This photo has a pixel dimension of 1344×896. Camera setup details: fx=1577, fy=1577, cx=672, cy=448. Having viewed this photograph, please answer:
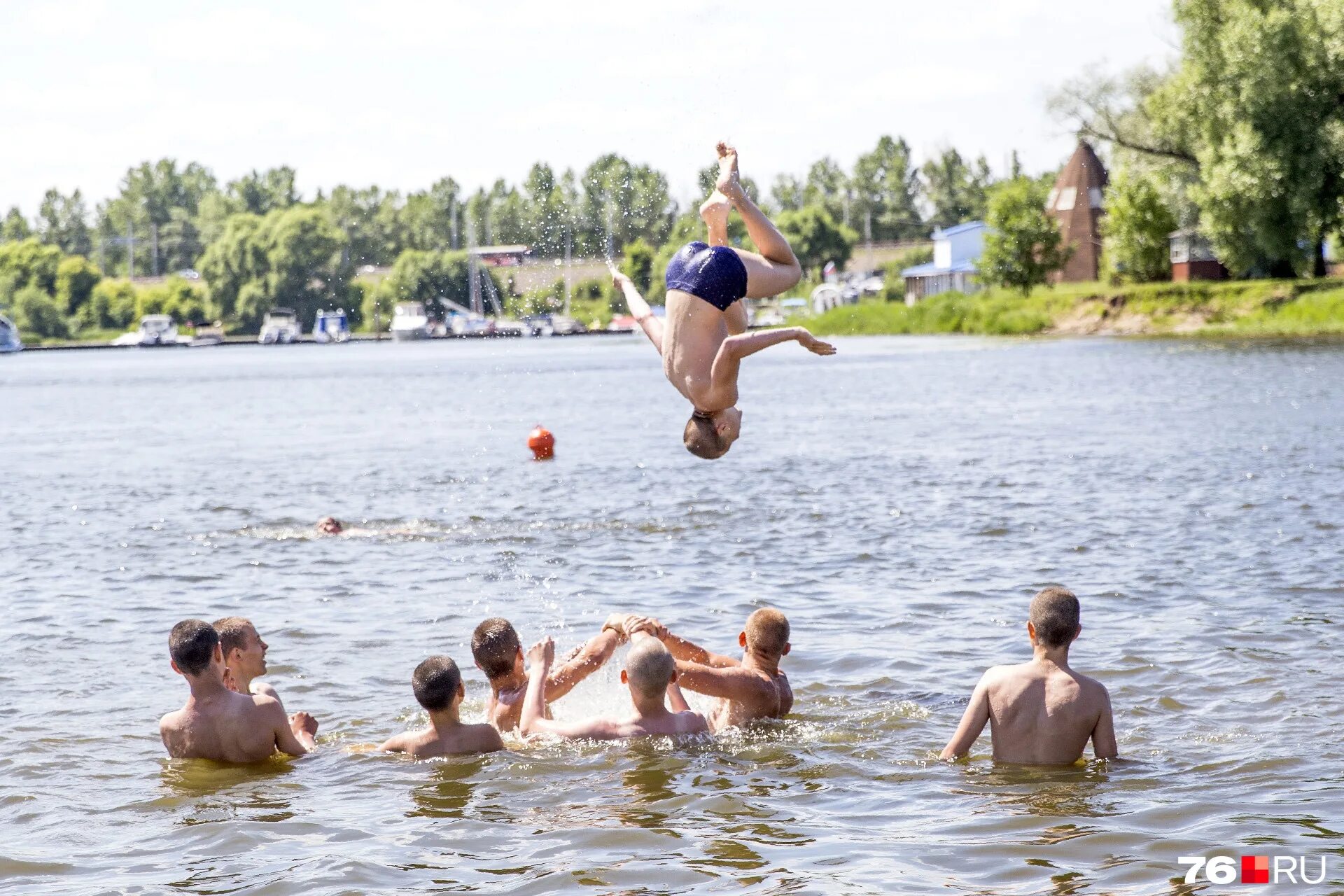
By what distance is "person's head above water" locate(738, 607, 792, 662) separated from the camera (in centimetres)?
1087

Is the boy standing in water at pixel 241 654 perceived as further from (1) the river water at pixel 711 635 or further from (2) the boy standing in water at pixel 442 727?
(2) the boy standing in water at pixel 442 727

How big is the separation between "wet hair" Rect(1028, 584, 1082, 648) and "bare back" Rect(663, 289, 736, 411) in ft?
8.44

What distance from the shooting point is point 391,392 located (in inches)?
2489

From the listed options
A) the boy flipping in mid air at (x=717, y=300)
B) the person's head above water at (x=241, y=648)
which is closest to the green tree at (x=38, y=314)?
the person's head above water at (x=241, y=648)

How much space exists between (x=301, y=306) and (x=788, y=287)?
149356mm

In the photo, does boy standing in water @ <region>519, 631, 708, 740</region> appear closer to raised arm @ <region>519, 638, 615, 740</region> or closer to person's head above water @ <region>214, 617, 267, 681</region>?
raised arm @ <region>519, 638, 615, 740</region>

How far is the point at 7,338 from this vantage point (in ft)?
476

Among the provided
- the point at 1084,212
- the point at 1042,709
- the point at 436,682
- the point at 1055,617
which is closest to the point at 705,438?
the point at 436,682

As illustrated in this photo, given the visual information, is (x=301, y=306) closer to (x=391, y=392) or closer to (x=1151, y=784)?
(x=391, y=392)

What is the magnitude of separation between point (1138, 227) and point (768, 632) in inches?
2942

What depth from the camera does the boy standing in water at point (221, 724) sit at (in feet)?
33.7

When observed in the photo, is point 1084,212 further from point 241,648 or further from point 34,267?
point 34,267

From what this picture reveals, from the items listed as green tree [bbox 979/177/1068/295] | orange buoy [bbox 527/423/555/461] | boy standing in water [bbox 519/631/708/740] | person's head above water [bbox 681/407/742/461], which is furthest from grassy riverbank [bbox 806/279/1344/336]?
boy standing in water [bbox 519/631/708/740]

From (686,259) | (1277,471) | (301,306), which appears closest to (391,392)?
(1277,471)
